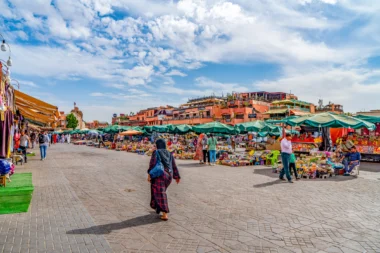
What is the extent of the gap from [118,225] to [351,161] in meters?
9.68

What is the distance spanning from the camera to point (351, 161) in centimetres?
1070

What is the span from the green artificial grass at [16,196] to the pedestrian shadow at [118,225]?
1.97m

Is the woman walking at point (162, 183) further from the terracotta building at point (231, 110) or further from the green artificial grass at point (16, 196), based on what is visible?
the terracotta building at point (231, 110)

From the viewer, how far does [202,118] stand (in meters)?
47.5

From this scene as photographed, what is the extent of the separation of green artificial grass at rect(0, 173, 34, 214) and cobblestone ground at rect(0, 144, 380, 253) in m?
0.22

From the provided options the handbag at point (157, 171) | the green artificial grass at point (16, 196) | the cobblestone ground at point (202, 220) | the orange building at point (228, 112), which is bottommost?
the cobblestone ground at point (202, 220)

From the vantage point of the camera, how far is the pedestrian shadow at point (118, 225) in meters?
4.45

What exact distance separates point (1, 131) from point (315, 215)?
26.3 feet

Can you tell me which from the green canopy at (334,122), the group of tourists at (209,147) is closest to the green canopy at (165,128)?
the group of tourists at (209,147)

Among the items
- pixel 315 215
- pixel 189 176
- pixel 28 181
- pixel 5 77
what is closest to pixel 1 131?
pixel 5 77

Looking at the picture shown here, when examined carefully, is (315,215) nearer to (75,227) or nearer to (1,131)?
(75,227)

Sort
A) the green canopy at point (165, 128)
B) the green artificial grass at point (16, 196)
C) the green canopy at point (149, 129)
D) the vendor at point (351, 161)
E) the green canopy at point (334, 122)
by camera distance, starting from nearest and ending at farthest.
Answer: the green artificial grass at point (16, 196)
the vendor at point (351, 161)
the green canopy at point (334, 122)
the green canopy at point (165, 128)
the green canopy at point (149, 129)

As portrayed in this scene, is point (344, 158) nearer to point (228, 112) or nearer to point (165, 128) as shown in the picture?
point (165, 128)

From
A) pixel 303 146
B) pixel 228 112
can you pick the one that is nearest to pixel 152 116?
pixel 228 112
